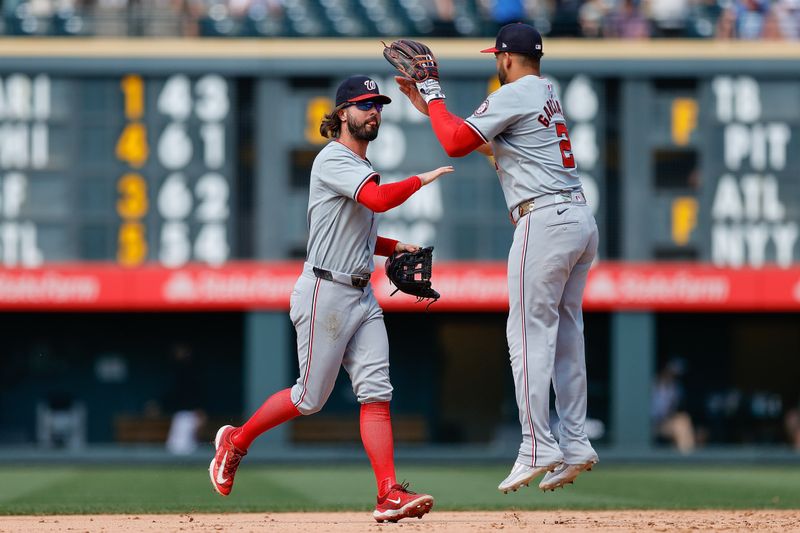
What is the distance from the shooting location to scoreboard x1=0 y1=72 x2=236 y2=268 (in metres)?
20.1

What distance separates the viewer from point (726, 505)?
10.8m

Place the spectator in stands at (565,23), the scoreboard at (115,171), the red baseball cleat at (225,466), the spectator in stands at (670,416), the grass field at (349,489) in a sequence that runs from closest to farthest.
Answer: the red baseball cleat at (225,466)
the grass field at (349,489)
the scoreboard at (115,171)
the spectator in stands at (565,23)
the spectator in stands at (670,416)

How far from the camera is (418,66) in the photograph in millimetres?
7562

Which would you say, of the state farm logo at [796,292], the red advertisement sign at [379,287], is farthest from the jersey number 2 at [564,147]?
the state farm logo at [796,292]

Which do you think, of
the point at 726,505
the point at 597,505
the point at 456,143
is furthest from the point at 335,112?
the point at 726,505

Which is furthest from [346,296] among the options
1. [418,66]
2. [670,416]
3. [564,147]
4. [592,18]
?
[670,416]

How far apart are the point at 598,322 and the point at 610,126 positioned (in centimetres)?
378

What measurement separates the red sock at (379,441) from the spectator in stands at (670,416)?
48.2 ft

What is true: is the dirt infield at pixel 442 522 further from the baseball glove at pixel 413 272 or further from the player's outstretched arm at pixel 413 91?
the player's outstretched arm at pixel 413 91

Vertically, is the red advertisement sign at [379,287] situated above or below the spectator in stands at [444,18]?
below

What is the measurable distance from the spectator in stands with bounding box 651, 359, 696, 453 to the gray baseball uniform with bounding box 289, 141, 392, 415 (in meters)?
14.7

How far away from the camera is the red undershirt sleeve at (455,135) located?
7.23 m

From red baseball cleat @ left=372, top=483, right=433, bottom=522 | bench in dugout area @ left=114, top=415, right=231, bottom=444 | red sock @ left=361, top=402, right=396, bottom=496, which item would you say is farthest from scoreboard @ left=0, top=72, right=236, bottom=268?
red baseball cleat @ left=372, top=483, right=433, bottom=522

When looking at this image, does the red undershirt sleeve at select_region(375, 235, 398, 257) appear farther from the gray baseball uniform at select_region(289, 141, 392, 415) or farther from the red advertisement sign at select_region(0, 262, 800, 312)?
the red advertisement sign at select_region(0, 262, 800, 312)
